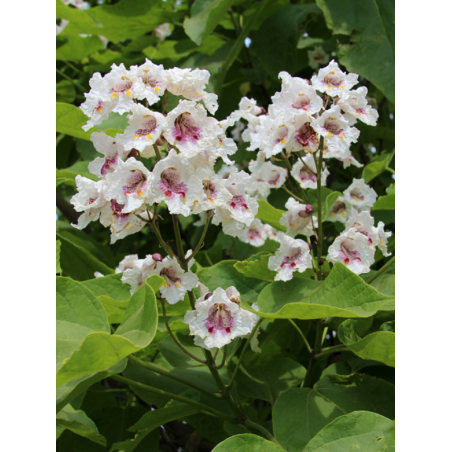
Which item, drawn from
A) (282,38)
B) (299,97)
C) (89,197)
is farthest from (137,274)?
(282,38)

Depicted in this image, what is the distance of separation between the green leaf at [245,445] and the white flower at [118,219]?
43 cm

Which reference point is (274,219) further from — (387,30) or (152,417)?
(387,30)

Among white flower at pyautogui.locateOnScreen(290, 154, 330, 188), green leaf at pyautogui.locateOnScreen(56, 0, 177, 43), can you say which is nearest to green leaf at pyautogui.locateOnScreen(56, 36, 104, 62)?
green leaf at pyautogui.locateOnScreen(56, 0, 177, 43)

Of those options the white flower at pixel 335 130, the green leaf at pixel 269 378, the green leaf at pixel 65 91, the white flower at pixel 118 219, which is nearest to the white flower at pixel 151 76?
the white flower at pixel 118 219

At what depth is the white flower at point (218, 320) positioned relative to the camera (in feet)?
3.09

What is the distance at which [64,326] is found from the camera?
92 cm

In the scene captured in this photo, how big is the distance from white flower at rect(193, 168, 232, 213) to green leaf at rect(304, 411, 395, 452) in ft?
1.51

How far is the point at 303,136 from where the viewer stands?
108 cm

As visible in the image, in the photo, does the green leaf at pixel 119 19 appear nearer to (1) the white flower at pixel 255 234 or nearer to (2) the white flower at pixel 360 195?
(1) the white flower at pixel 255 234

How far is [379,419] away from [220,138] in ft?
2.05

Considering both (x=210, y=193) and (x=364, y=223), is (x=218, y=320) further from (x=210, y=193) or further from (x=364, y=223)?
(x=364, y=223)

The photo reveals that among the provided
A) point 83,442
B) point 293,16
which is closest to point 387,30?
point 293,16

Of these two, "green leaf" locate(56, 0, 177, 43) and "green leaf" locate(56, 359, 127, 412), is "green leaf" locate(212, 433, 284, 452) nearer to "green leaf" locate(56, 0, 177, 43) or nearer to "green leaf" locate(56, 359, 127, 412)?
"green leaf" locate(56, 359, 127, 412)

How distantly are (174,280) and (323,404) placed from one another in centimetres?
44
